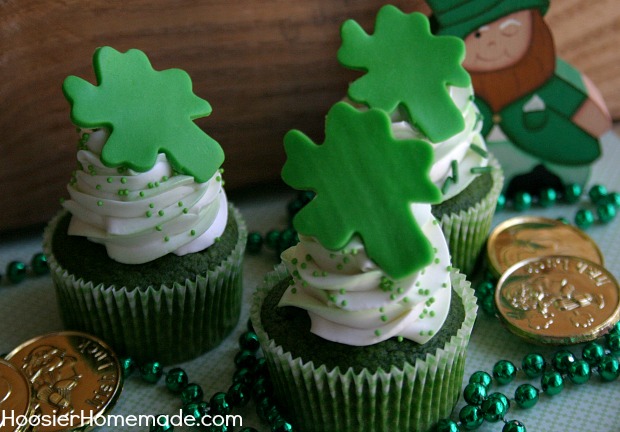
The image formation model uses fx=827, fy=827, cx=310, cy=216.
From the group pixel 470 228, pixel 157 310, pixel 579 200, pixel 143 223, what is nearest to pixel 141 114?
pixel 143 223

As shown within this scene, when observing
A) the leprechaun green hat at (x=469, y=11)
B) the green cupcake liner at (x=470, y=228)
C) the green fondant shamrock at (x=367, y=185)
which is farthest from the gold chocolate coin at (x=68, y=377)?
the leprechaun green hat at (x=469, y=11)

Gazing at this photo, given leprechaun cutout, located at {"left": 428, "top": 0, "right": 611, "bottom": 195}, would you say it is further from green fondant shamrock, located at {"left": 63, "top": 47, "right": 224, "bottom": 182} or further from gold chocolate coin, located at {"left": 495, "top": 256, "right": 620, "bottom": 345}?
green fondant shamrock, located at {"left": 63, "top": 47, "right": 224, "bottom": 182}

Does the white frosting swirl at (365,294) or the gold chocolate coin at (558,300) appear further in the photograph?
the gold chocolate coin at (558,300)

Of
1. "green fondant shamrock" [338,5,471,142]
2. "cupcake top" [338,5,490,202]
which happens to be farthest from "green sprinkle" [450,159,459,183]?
"green fondant shamrock" [338,5,471,142]

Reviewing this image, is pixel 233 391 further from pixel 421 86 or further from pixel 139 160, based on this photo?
pixel 421 86

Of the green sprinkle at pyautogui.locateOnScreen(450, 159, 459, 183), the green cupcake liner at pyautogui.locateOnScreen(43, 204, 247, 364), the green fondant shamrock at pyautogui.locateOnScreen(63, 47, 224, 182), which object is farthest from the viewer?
the green sprinkle at pyautogui.locateOnScreen(450, 159, 459, 183)

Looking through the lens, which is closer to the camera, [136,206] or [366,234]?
[366,234]

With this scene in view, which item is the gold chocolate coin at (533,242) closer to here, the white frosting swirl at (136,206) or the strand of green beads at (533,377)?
the strand of green beads at (533,377)
